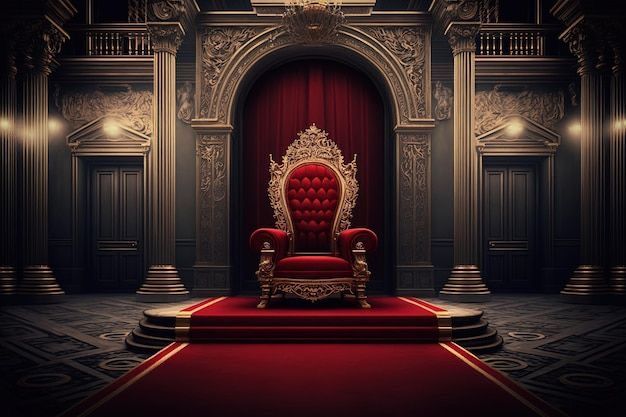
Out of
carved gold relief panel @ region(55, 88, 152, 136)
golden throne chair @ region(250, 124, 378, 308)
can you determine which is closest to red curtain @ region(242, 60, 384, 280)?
golden throne chair @ region(250, 124, 378, 308)

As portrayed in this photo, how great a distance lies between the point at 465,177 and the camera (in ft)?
21.7

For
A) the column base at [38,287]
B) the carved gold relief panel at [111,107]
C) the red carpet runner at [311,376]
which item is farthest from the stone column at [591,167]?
the column base at [38,287]

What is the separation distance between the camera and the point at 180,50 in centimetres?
723

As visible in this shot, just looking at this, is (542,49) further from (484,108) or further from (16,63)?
(16,63)

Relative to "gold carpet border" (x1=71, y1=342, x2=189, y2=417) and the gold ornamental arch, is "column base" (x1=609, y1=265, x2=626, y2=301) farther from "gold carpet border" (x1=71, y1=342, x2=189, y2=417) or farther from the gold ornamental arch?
"gold carpet border" (x1=71, y1=342, x2=189, y2=417)

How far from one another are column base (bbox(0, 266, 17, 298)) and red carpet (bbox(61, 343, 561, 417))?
3.68 m

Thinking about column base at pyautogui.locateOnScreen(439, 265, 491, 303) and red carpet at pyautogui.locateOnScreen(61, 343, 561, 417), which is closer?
red carpet at pyautogui.locateOnScreen(61, 343, 561, 417)

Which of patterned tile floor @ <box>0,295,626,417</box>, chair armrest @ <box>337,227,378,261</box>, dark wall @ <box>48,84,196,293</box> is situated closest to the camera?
patterned tile floor @ <box>0,295,626,417</box>

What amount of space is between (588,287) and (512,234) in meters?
1.43

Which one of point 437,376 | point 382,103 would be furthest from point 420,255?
point 437,376

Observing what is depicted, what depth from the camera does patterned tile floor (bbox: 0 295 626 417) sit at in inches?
114

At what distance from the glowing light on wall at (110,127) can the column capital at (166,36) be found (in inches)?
61.9

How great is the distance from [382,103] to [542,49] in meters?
Result: 2.49

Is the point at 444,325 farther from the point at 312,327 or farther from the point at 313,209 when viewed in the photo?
the point at 313,209
